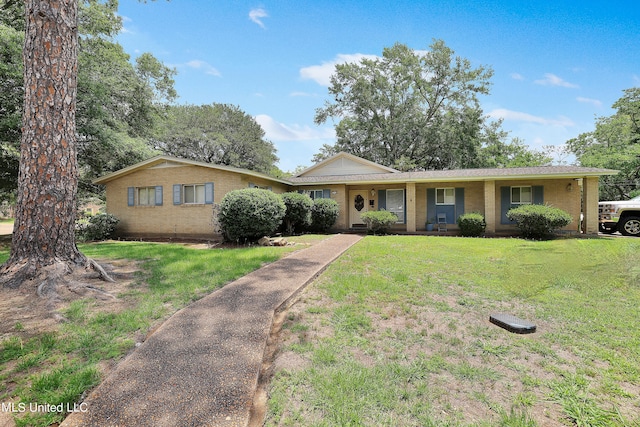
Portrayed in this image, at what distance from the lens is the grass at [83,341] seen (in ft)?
7.19

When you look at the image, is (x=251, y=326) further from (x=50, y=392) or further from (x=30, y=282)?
(x=30, y=282)

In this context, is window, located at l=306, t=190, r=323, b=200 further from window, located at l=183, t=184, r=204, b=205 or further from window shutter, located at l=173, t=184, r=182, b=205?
window shutter, located at l=173, t=184, r=182, b=205

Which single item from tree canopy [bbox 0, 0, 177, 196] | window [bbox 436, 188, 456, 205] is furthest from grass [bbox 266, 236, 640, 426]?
tree canopy [bbox 0, 0, 177, 196]

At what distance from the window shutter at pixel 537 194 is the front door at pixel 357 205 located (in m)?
7.91

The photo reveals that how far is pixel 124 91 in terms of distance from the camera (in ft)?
50.1

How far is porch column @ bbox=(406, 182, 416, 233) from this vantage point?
14.4 metres

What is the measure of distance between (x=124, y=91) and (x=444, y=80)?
26740mm

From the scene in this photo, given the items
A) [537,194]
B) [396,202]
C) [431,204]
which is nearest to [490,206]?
[537,194]

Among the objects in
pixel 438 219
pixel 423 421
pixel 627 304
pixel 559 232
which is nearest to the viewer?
pixel 423 421

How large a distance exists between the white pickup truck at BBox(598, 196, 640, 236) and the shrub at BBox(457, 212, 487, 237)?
188 inches

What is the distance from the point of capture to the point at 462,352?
113 inches

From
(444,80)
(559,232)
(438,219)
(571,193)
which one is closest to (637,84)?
(444,80)

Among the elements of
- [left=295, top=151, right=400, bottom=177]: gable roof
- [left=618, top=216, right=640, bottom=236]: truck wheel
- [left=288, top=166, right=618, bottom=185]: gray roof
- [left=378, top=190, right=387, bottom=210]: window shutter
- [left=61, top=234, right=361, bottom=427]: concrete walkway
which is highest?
[left=295, top=151, right=400, bottom=177]: gable roof

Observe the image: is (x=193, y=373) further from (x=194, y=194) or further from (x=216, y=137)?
(x=216, y=137)
